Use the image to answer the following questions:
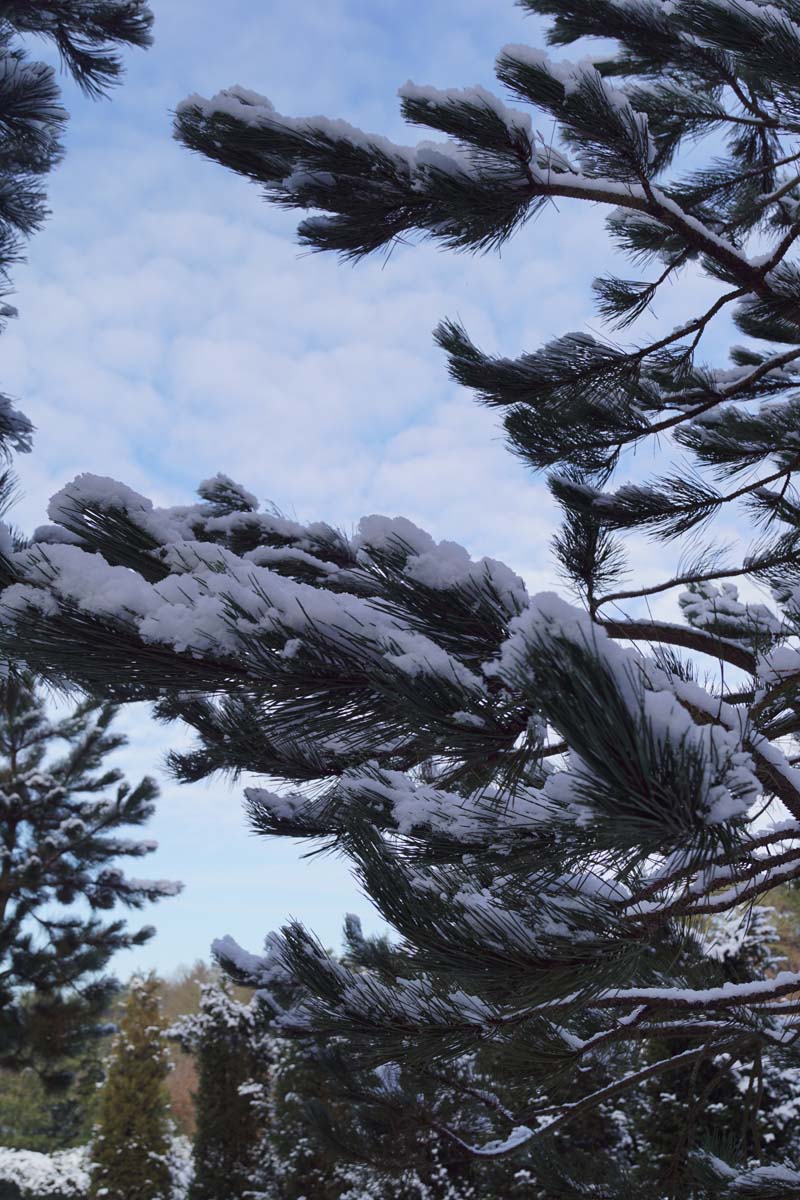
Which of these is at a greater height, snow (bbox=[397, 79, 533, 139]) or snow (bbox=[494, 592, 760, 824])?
snow (bbox=[397, 79, 533, 139])

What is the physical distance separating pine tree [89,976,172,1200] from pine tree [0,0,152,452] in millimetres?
9845

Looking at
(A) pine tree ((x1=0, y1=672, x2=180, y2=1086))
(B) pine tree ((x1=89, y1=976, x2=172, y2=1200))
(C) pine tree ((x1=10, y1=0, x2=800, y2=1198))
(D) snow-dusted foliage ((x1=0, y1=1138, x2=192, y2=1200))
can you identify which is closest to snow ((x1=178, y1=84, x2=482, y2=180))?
(C) pine tree ((x1=10, y1=0, x2=800, y2=1198))

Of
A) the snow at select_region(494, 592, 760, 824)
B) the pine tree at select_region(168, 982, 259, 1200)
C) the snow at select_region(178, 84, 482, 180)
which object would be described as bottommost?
the snow at select_region(494, 592, 760, 824)

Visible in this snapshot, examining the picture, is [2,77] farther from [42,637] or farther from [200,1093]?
[200,1093]

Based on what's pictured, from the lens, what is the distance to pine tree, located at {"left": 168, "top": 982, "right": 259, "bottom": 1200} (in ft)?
32.6

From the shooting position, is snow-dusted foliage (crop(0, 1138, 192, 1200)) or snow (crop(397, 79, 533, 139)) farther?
snow-dusted foliage (crop(0, 1138, 192, 1200))

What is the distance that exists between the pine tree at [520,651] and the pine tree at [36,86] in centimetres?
338

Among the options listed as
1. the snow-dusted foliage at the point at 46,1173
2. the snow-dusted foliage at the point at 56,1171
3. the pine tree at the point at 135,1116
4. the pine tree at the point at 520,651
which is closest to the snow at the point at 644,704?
the pine tree at the point at 520,651

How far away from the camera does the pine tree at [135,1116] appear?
36.8ft

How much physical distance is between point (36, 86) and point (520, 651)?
6647 millimetres

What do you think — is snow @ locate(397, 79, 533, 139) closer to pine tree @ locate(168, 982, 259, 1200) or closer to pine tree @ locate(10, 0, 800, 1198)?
pine tree @ locate(10, 0, 800, 1198)

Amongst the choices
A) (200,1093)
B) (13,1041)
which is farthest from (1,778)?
(200,1093)

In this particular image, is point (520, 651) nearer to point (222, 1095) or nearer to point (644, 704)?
point (644, 704)

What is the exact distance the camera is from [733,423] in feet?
13.2
